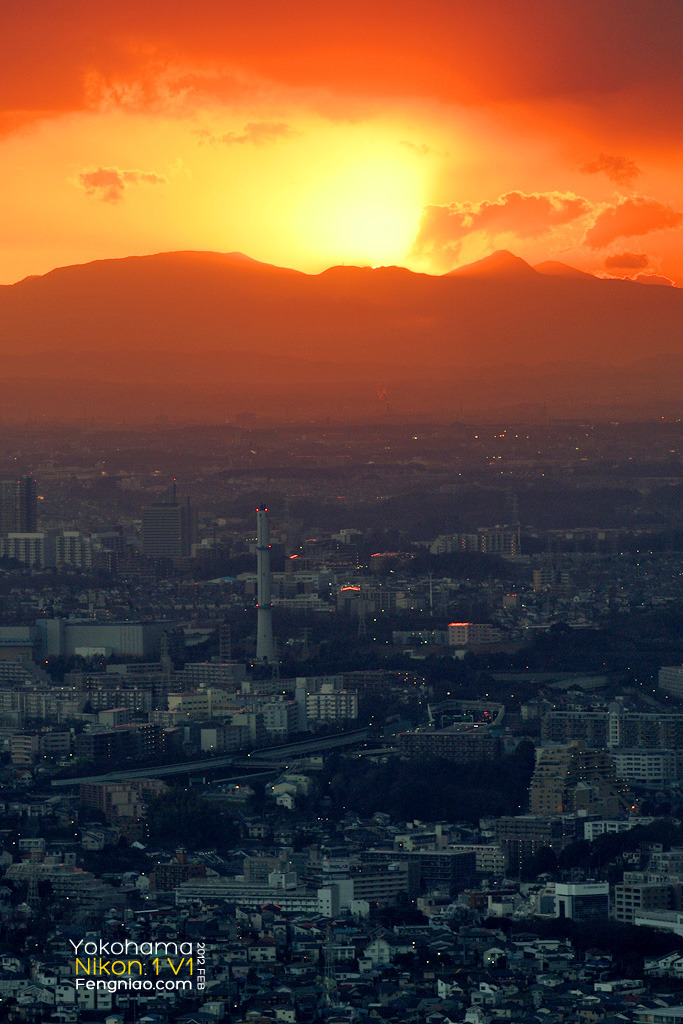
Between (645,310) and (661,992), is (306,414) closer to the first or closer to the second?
(645,310)

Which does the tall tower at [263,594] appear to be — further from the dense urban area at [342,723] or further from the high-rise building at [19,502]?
the high-rise building at [19,502]

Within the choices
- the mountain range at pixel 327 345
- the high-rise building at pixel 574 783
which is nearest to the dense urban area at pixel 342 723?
the high-rise building at pixel 574 783

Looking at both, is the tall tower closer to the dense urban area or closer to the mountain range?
the dense urban area

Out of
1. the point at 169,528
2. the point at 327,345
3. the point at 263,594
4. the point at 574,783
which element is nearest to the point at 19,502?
the point at 169,528

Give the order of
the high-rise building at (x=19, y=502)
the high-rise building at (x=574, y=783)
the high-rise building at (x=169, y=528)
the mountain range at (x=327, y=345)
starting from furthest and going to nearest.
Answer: the high-rise building at (x=19, y=502), the mountain range at (x=327, y=345), the high-rise building at (x=169, y=528), the high-rise building at (x=574, y=783)

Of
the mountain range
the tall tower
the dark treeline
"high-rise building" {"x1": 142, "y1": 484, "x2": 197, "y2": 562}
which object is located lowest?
the dark treeline

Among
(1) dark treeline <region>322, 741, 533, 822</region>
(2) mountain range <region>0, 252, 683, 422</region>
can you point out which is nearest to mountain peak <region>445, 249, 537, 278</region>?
(2) mountain range <region>0, 252, 683, 422</region>
